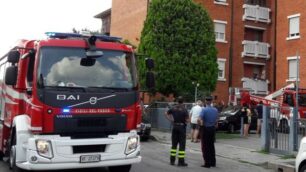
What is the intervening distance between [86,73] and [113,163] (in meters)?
1.88

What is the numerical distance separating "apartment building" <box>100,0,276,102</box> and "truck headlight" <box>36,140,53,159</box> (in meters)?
30.0

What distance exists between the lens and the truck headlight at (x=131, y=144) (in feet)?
34.5

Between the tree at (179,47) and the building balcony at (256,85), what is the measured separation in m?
8.79

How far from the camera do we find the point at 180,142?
13.7 metres

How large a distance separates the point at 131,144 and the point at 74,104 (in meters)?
1.45

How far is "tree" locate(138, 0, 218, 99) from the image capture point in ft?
103

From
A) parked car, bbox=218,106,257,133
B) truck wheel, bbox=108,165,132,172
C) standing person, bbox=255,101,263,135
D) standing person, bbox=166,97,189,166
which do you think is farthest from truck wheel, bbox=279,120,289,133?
parked car, bbox=218,106,257,133

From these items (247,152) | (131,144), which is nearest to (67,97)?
(131,144)

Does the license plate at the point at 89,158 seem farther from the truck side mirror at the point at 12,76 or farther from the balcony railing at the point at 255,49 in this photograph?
the balcony railing at the point at 255,49

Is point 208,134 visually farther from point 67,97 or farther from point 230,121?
point 230,121

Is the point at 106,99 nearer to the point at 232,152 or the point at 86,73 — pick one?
the point at 86,73

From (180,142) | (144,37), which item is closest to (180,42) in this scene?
(144,37)

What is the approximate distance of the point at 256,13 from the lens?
4184 cm

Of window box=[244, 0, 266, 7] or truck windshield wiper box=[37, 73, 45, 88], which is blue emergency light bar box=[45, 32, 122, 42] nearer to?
truck windshield wiper box=[37, 73, 45, 88]
